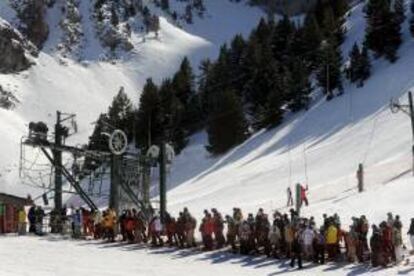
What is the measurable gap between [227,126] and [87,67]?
56719mm

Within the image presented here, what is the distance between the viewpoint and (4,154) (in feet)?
333

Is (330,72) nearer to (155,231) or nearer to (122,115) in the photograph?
(122,115)

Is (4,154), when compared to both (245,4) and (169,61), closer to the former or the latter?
(169,61)

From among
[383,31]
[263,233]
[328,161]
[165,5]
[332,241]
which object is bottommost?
[332,241]

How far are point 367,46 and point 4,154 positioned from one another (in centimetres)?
4452

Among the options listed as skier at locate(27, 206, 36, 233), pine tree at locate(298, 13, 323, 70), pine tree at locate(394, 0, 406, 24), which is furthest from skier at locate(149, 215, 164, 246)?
pine tree at locate(298, 13, 323, 70)

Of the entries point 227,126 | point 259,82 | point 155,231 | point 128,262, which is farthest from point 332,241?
point 259,82

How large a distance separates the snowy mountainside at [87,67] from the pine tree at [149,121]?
16.9 meters

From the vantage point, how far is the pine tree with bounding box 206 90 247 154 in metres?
83.9

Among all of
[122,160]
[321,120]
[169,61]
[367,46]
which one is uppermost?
[169,61]

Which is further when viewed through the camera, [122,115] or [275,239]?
[122,115]

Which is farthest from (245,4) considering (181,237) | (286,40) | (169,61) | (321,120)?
(181,237)

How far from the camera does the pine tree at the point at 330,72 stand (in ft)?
271

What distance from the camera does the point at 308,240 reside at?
25984mm
